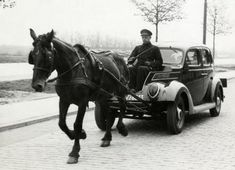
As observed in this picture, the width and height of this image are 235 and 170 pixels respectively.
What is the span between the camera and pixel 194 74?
10500 millimetres

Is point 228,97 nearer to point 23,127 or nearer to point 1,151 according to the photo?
point 23,127

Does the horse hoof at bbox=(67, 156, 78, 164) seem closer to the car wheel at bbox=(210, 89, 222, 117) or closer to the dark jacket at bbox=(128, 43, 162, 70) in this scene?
the dark jacket at bbox=(128, 43, 162, 70)

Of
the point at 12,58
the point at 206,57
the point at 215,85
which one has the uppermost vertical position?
the point at 206,57

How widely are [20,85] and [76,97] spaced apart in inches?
458

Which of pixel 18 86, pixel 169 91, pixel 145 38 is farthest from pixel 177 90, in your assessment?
pixel 18 86

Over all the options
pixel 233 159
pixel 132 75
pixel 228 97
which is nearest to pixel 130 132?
pixel 132 75

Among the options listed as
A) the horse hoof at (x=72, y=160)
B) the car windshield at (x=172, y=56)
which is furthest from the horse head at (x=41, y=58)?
the car windshield at (x=172, y=56)

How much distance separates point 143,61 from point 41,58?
3523 millimetres

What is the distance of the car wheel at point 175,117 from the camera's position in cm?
912

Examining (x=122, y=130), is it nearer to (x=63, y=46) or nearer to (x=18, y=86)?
(x=63, y=46)

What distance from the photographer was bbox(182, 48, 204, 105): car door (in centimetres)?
1018

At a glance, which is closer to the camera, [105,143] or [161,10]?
[105,143]

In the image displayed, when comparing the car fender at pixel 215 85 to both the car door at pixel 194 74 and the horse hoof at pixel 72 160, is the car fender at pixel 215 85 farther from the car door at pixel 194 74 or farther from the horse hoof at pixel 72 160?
the horse hoof at pixel 72 160

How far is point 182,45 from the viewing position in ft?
34.5
